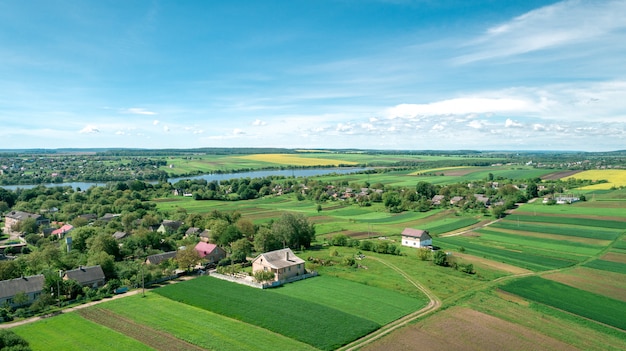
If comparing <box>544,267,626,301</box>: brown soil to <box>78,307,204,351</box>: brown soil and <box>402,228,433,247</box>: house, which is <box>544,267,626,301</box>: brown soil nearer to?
<box>402,228,433,247</box>: house

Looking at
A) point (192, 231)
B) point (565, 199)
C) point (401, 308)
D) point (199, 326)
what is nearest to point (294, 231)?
point (192, 231)

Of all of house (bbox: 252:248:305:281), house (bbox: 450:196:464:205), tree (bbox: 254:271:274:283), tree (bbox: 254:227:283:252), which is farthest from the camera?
house (bbox: 450:196:464:205)

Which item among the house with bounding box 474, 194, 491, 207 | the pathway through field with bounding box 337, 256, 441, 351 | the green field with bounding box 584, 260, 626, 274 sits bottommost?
the pathway through field with bounding box 337, 256, 441, 351

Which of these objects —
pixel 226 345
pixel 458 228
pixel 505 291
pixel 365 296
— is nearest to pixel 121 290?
pixel 226 345

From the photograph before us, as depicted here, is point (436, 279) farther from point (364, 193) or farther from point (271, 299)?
point (364, 193)

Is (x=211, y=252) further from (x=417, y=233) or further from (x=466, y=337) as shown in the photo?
(x=466, y=337)

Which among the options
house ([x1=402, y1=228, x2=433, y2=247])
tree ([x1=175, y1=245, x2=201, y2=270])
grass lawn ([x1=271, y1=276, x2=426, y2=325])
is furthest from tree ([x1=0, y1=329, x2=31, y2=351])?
house ([x1=402, y1=228, x2=433, y2=247])
